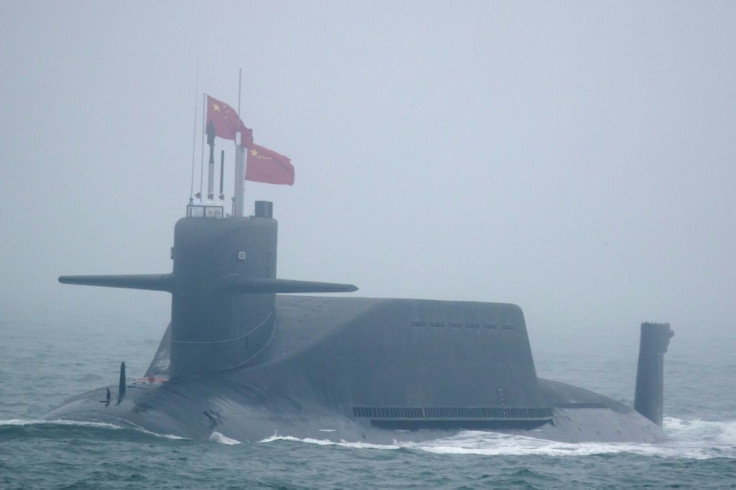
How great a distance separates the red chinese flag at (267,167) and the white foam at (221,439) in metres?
5.57

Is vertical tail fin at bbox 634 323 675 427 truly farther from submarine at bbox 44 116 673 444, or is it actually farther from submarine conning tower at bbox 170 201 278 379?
submarine conning tower at bbox 170 201 278 379

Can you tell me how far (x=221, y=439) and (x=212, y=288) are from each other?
2.96 m

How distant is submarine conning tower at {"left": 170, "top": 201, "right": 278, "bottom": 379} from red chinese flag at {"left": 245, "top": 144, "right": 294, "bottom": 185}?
133 centimetres

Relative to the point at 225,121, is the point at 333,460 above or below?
below

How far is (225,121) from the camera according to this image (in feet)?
72.6

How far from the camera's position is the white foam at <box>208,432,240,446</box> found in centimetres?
1903

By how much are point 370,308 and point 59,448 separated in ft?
25.9

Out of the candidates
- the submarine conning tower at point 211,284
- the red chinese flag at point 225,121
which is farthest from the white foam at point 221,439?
the red chinese flag at point 225,121

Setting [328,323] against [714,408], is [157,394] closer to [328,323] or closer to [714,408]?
[328,323]

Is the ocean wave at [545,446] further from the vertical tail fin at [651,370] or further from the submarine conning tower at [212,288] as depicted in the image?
the submarine conning tower at [212,288]

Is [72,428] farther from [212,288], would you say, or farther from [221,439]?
[212,288]

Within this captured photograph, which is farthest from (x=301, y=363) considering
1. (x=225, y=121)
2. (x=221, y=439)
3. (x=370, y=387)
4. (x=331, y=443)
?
(x=225, y=121)

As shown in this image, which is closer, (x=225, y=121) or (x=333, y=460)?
(x=333, y=460)

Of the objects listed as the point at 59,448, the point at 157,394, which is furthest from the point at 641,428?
the point at 59,448
